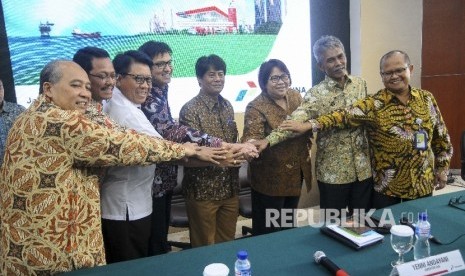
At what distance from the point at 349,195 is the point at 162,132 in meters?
1.30

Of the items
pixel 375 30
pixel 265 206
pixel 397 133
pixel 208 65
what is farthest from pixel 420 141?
pixel 375 30

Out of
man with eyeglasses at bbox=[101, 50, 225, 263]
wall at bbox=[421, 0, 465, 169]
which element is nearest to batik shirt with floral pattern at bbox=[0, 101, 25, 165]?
man with eyeglasses at bbox=[101, 50, 225, 263]

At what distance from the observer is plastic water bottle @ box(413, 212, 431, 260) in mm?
1425

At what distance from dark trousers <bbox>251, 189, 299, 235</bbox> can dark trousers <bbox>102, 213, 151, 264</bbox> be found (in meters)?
0.94

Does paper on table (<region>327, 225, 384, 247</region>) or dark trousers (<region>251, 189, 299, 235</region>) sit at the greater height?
paper on table (<region>327, 225, 384, 247</region>)

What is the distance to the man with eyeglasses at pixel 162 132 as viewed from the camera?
7.17 ft

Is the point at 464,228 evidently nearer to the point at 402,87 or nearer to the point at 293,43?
the point at 402,87

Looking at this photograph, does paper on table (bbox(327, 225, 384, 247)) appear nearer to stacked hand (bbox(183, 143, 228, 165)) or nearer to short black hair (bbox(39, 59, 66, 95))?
stacked hand (bbox(183, 143, 228, 165))

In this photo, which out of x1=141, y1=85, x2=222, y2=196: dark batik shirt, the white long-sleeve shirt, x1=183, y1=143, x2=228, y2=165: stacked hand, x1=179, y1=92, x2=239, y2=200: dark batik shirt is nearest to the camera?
the white long-sleeve shirt

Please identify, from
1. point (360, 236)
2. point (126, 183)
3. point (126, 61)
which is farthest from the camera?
point (126, 61)

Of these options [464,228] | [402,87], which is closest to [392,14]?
[402,87]

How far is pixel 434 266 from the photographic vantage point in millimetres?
1291

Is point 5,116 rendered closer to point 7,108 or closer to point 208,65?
point 7,108

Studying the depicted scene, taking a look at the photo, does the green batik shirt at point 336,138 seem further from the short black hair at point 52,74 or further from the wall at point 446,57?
the wall at point 446,57
